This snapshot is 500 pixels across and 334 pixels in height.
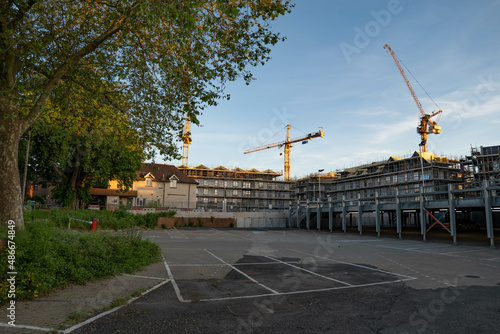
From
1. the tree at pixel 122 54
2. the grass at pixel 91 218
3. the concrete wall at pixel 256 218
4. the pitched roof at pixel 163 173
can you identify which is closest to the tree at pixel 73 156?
the grass at pixel 91 218

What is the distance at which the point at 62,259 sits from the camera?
8469 mm

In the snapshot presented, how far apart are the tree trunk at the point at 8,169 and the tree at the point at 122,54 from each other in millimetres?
24

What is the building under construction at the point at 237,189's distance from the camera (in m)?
102

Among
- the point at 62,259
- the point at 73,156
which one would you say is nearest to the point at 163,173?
the point at 73,156

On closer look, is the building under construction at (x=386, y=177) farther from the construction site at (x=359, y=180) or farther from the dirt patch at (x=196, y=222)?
the dirt patch at (x=196, y=222)

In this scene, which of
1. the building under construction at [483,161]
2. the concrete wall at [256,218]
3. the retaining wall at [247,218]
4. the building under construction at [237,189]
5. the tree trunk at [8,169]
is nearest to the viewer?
the tree trunk at [8,169]

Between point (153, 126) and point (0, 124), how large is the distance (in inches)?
223

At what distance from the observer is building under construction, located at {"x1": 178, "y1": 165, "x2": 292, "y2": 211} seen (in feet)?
334

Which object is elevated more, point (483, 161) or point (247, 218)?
point (483, 161)

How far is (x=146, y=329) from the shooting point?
5.56 m

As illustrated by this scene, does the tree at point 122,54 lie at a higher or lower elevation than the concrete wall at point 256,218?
higher

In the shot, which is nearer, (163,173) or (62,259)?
(62,259)

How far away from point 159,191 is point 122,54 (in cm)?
5013

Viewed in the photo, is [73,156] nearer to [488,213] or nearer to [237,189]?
[488,213]
